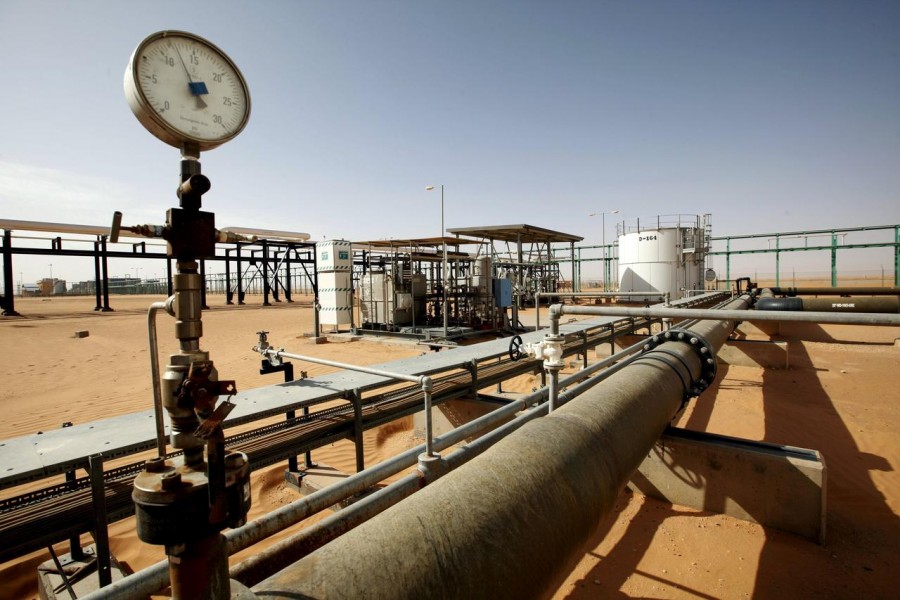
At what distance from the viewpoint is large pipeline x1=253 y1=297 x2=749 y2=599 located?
43.8 inches

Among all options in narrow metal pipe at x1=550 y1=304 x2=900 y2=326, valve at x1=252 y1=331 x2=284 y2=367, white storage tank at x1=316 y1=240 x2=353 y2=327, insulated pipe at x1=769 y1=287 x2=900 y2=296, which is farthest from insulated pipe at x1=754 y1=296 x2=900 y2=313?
valve at x1=252 y1=331 x2=284 y2=367

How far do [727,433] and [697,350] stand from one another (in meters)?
2.67

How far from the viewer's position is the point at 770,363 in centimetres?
945

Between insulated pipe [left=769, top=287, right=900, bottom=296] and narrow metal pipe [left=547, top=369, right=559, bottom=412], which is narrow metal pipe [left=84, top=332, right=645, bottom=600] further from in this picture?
insulated pipe [left=769, top=287, right=900, bottom=296]

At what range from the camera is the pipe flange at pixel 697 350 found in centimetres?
368

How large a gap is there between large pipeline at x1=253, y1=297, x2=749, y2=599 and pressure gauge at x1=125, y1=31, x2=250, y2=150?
1.51 metres

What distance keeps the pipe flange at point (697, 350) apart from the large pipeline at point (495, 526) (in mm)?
1899

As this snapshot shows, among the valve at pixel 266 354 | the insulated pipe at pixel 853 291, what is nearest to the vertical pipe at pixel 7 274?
the valve at pixel 266 354

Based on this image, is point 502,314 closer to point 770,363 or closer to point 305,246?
point 770,363

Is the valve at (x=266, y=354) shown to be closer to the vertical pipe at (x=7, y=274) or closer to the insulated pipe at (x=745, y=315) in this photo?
the insulated pipe at (x=745, y=315)

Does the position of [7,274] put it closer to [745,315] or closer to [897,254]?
[745,315]

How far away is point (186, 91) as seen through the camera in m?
1.56

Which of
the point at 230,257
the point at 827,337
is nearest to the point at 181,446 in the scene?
the point at 827,337

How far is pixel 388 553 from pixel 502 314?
565 inches
